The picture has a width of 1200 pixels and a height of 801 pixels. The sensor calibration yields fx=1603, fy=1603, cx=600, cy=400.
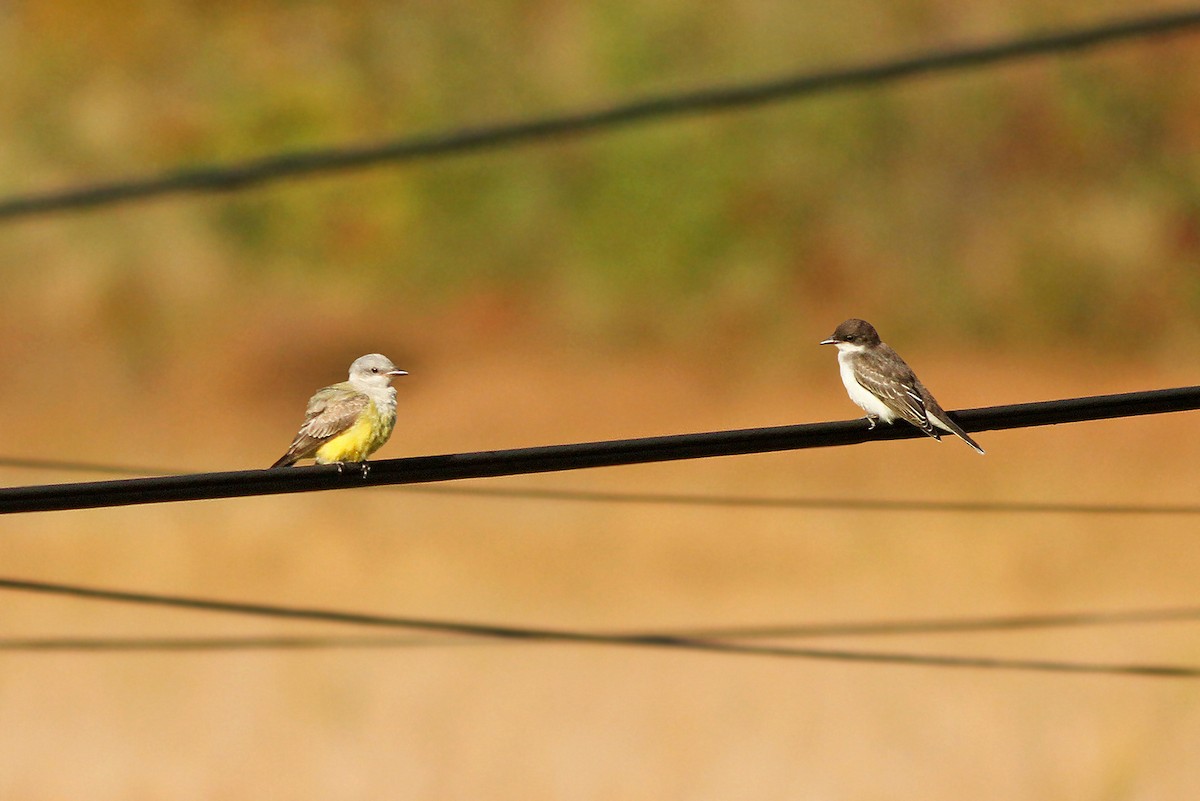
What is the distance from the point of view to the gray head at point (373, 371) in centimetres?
1018

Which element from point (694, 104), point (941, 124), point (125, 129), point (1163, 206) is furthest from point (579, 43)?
point (694, 104)

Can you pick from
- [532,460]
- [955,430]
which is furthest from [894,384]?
[532,460]

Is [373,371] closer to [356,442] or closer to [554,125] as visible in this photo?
[356,442]

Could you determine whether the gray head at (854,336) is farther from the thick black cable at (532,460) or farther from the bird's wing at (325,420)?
the thick black cable at (532,460)

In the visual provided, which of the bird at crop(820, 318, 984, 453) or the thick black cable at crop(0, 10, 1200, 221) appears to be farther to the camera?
the thick black cable at crop(0, 10, 1200, 221)

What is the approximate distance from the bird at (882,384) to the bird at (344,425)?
2961 millimetres

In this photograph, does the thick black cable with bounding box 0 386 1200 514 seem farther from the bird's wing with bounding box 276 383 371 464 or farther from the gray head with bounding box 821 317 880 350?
the gray head with bounding box 821 317 880 350

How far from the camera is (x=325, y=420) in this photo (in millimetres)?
9555

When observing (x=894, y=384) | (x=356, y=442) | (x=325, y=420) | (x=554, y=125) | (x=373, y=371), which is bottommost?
(x=356, y=442)

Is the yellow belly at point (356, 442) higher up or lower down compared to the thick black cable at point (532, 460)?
higher up

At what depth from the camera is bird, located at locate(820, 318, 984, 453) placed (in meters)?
9.48

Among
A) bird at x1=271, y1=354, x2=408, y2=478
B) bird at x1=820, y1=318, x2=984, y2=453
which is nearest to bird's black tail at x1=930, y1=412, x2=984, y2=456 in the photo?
bird at x1=820, y1=318, x2=984, y2=453

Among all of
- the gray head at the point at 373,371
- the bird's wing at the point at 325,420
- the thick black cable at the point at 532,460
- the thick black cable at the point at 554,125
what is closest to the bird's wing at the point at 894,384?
the thick black cable at the point at 554,125

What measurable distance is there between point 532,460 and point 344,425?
2.73 m
